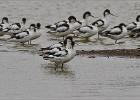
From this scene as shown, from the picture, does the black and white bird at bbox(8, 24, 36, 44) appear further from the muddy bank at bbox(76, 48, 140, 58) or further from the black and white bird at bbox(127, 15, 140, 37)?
the black and white bird at bbox(127, 15, 140, 37)

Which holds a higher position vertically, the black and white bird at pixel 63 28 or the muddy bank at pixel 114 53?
the black and white bird at pixel 63 28

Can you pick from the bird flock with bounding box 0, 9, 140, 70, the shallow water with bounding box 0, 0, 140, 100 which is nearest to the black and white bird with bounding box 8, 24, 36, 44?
the bird flock with bounding box 0, 9, 140, 70

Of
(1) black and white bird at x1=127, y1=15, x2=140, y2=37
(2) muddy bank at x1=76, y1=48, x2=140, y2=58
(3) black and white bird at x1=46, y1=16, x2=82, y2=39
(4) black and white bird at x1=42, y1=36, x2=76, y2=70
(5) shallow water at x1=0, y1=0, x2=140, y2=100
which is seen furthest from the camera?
(1) black and white bird at x1=127, y1=15, x2=140, y2=37

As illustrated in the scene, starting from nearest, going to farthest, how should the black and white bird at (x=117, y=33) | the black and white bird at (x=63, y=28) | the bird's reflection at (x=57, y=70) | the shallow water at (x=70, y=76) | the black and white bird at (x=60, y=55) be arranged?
the shallow water at (x=70, y=76) → the bird's reflection at (x=57, y=70) → the black and white bird at (x=60, y=55) → the black and white bird at (x=117, y=33) → the black and white bird at (x=63, y=28)

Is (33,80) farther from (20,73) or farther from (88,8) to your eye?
(88,8)

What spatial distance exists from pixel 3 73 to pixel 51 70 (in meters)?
1.68

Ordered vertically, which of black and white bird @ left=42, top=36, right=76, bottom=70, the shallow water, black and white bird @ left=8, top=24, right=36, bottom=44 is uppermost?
black and white bird @ left=8, top=24, right=36, bottom=44

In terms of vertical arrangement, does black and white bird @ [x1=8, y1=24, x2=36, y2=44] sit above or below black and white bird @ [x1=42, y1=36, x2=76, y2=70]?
above

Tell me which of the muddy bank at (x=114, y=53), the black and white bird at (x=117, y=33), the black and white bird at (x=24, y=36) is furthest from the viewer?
the black and white bird at (x=117, y=33)

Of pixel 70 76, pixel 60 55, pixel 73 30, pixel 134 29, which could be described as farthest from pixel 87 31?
pixel 70 76

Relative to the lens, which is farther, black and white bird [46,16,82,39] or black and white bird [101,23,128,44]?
black and white bird [46,16,82,39]

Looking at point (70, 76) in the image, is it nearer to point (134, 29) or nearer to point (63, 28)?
point (63, 28)

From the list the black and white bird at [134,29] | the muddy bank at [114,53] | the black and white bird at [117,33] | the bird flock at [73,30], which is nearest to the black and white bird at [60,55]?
the muddy bank at [114,53]

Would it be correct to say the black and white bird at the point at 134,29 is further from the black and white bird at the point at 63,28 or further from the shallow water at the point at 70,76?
the black and white bird at the point at 63,28
